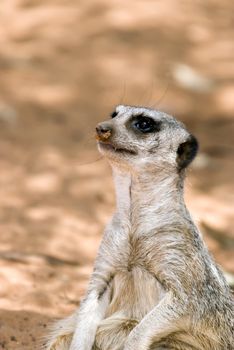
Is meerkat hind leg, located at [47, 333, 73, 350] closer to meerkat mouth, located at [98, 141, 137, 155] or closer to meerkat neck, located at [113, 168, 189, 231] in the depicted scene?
meerkat neck, located at [113, 168, 189, 231]

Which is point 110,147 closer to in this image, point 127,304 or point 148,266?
point 148,266

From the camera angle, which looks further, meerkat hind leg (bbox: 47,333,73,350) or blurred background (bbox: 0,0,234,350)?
blurred background (bbox: 0,0,234,350)

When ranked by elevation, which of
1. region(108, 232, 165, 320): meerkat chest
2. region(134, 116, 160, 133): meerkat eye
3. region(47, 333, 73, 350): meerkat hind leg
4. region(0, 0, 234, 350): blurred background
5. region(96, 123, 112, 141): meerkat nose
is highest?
region(0, 0, 234, 350): blurred background

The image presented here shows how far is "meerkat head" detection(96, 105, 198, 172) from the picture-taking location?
4090mm

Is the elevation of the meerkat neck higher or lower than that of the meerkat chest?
higher

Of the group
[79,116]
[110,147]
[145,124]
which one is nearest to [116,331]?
[110,147]

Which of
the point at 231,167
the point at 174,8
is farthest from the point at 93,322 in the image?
the point at 174,8

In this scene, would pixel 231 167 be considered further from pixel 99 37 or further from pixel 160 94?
pixel 99 37

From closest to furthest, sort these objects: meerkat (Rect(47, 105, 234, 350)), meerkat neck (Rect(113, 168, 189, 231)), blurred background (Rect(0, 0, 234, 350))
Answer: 1. meerkat (Rect(47, 105, 234, 350))
2. meerkat neck (Rect(113, 168, 189, 231))
3. blurred background (Rect(0, 0, 234, 350))

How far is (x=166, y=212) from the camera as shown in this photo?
4.14m

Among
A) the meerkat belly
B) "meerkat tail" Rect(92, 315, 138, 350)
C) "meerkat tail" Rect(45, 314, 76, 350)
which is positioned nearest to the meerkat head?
the meerkat belly

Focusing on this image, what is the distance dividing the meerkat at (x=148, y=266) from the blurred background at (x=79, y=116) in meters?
0.68

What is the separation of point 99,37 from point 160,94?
118 cm

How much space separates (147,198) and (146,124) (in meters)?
0.34
